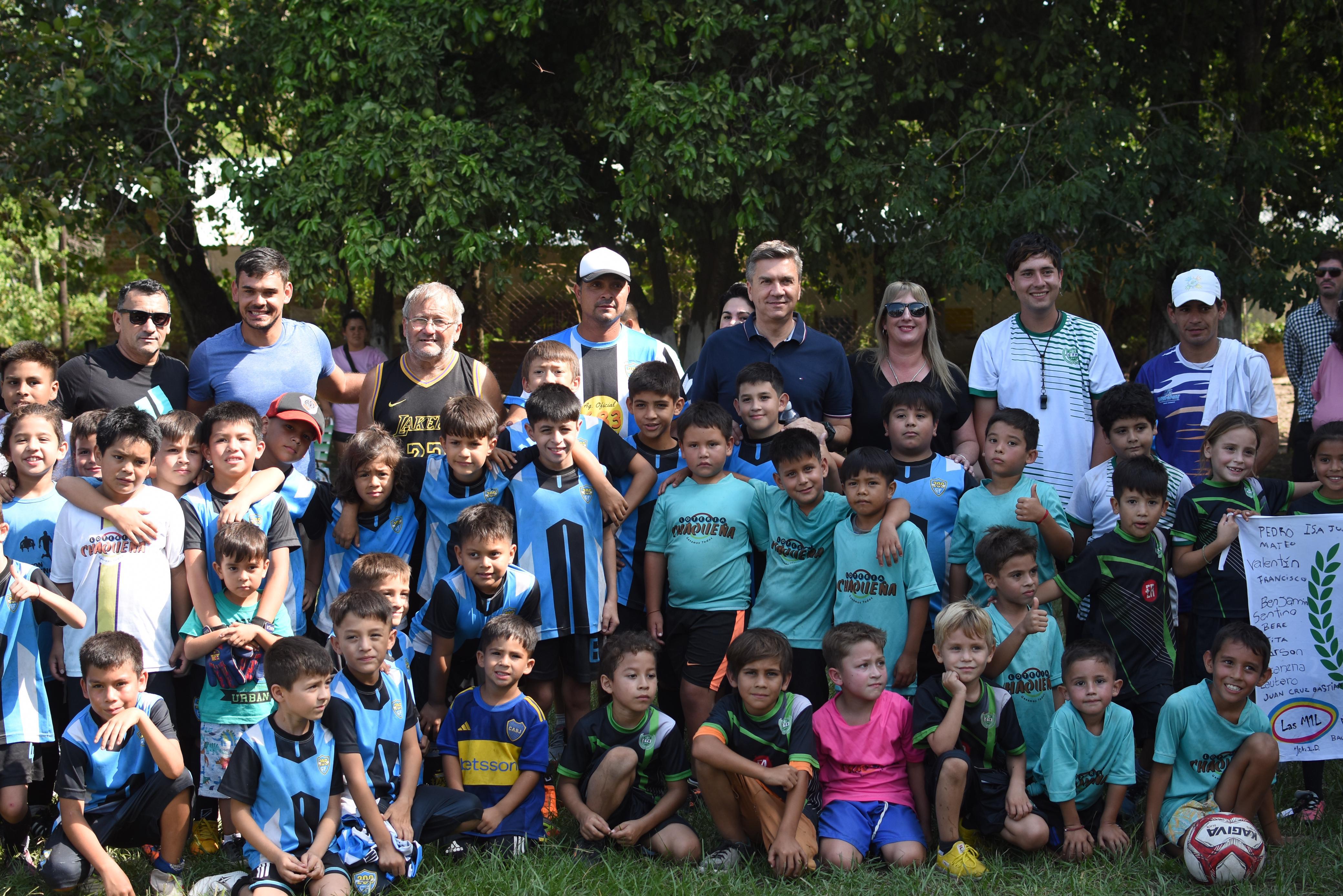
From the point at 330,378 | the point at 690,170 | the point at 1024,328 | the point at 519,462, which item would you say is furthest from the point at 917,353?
the point at 690,170

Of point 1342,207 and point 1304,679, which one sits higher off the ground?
point 1342,207

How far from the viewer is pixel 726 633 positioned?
4793mm

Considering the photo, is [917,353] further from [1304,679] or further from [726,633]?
[1304,679]

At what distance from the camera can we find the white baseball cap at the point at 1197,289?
512cm

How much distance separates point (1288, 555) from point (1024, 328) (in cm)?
150

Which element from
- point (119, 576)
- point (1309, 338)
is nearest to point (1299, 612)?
point (1309, 338)

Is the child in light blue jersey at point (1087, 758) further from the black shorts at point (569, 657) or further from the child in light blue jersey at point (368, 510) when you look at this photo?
the child in light blue jersey at point (368, 510)

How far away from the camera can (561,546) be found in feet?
15.7

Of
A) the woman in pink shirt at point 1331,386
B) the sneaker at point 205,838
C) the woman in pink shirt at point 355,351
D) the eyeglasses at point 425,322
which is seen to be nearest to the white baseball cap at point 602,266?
the eyeglasses at point 425,322

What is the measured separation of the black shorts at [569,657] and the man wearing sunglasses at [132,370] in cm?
186

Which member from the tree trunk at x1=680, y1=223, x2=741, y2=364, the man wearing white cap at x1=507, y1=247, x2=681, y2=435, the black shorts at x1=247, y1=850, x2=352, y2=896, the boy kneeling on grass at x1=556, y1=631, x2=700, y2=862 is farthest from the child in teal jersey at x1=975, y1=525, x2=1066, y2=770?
the tree trunk at x1=680, y1=223, x2=741, y2=364

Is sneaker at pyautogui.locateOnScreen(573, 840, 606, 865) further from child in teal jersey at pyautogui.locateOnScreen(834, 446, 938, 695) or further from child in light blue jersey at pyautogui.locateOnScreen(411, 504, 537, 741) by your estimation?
child in teal jersey at pyautogui.locateOnScreen(834, 446, 938, 695)

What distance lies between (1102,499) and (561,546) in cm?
234

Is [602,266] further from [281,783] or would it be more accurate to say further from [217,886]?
[217,886]
